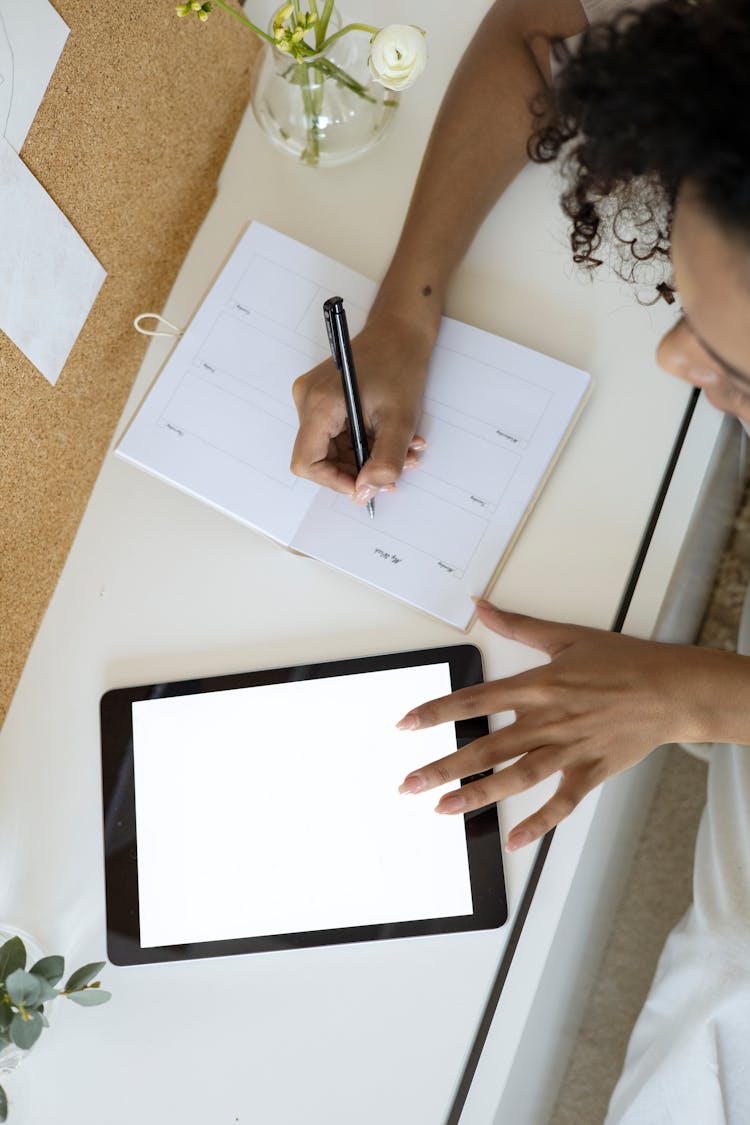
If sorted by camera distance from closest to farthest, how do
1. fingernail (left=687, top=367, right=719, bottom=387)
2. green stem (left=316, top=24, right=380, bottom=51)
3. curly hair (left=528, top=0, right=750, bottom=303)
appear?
curly hair (left=528, top=0, right=750, bottom=303) → fingernail (left=687, top=367, right=719, bottom=387) → green stem (left=316, top=24, right=380, bottom=51)

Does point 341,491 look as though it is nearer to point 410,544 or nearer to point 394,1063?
point 410,544

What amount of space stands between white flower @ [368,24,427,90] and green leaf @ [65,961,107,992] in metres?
0.65

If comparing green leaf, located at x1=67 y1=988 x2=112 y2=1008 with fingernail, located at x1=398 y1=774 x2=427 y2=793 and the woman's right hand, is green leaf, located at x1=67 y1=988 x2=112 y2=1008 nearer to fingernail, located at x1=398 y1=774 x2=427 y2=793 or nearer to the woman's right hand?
fingernail, located at x1=398 y1=774 x2=427 y2=793

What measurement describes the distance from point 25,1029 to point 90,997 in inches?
2.0

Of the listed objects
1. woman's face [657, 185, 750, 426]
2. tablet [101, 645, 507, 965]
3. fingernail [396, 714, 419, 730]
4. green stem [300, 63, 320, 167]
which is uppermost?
green stem [300, 63, 320, 167]

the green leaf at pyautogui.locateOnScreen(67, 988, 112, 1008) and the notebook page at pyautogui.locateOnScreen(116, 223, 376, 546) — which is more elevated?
the notebook page at pyautogui.locateOnScreen(116, 223, 376, 546)

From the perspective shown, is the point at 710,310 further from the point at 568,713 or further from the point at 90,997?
the point at 90,997

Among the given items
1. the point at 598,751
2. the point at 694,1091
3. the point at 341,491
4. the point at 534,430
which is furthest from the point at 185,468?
the point at 694,1091

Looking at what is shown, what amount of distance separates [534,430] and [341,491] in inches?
6.1

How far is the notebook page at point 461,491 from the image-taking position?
68 centimetres

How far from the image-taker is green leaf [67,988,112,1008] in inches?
24.2

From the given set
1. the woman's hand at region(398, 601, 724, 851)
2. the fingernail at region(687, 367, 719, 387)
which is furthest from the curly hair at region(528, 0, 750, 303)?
the woman's hand at region(398, 601, 724, 851)

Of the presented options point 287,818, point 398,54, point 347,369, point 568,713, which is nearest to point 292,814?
point 287,818

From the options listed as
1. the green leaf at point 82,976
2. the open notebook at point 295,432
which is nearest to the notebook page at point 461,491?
the open notebook at point 295,432
